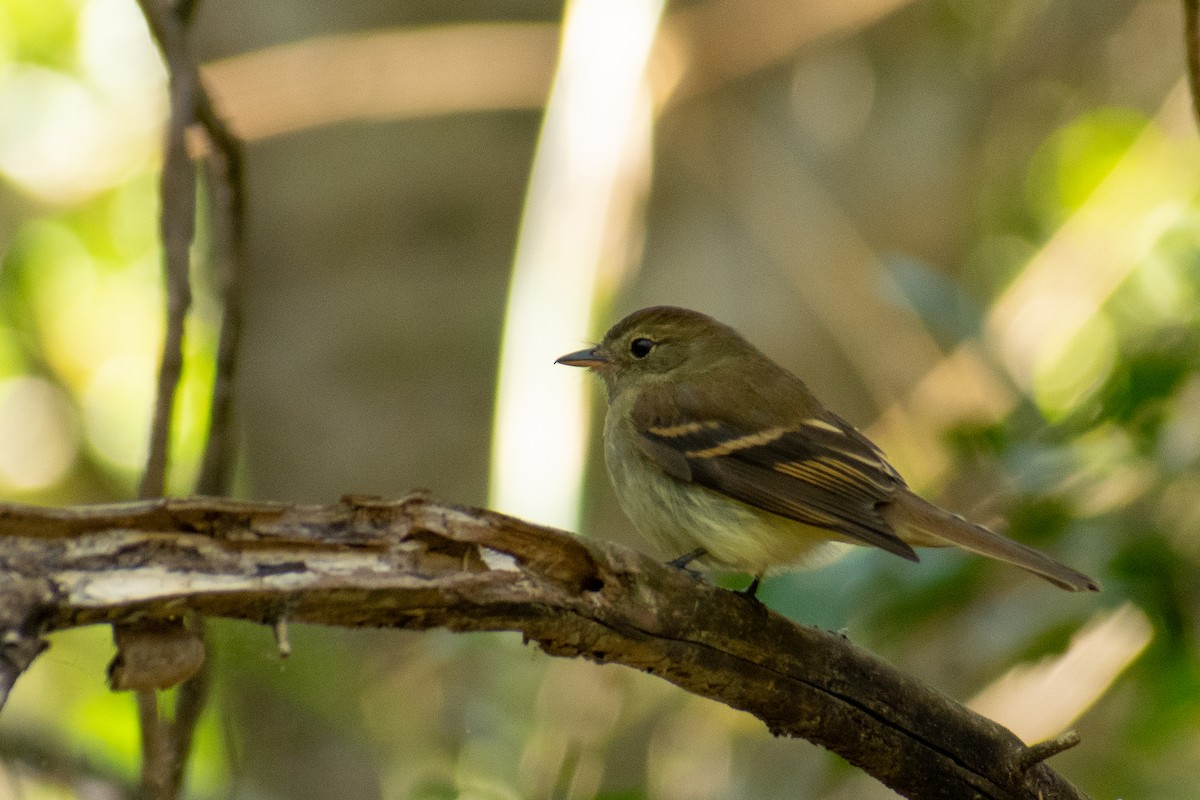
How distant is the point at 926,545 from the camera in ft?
11.8

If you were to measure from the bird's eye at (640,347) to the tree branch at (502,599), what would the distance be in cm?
180

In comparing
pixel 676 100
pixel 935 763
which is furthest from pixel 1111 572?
pixel 676 100

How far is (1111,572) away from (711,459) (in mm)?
1111

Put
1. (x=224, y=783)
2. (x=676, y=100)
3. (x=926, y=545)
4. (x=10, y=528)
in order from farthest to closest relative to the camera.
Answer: (x=676, y=100), (x=224, y=783), (x=926, y=545), (x=10, y=528)

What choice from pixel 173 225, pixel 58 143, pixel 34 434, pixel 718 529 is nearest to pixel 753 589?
pixel 718 529

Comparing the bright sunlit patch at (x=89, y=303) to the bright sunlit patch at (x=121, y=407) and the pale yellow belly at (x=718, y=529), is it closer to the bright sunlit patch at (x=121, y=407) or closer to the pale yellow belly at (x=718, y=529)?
the bright sunlit patch at (x=121, y=407)

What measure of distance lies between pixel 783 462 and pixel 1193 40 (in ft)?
4.88

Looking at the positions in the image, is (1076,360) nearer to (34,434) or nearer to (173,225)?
(173,225)

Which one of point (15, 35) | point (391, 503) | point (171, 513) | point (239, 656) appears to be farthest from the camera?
point (15, 35)

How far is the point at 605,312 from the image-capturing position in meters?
4.98

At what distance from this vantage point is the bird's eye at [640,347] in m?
4.42

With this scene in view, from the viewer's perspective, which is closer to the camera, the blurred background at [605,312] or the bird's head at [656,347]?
the blurred background at [605,312]

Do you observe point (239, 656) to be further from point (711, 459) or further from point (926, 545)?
point (926, 545)

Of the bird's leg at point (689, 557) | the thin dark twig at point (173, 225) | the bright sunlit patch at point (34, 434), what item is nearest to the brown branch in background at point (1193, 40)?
the bird's leg at point (689, 557)
